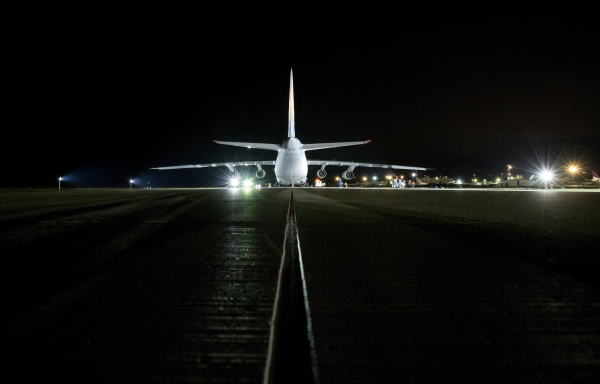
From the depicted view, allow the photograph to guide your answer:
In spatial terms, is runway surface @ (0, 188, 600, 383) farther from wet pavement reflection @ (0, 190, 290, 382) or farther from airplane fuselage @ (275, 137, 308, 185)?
airplane fuselage @ (275, 137, 308, 185)

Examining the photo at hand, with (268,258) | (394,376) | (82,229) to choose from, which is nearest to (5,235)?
(82,229)

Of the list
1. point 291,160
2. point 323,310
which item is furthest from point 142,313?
point 291,160

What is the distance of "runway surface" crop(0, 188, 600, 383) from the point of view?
1.30 m

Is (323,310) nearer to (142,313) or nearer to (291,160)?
(142,313)

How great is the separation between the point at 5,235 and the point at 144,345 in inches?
178

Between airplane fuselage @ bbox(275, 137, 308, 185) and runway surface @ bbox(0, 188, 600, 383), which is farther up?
airplane fuselage @ bbox(275, 137, 308, 185)

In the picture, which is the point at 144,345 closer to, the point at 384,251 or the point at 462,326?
the point at 462,326

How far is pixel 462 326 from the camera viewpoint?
1.65m

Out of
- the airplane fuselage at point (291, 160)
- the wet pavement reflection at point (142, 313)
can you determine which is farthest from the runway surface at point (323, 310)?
the airplane fuselage at point (291, 160)

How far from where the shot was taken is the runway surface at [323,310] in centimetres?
130

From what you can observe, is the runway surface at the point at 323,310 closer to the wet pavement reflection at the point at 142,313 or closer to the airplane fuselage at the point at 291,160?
the wet pavement reflection at the point at 142,313

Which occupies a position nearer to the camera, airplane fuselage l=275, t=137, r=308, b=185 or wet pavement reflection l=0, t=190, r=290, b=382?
wet pavement reflection l=0, t=190, r=290, b=382

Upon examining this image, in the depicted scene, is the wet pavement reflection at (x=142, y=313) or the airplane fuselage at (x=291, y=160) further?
the airplane fuselage at (x=291, y=160)

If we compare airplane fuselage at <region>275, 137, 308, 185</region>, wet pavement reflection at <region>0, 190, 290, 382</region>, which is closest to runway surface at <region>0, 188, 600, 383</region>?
wet pavement reflection at <region>0, 190, 290, 382</region>
